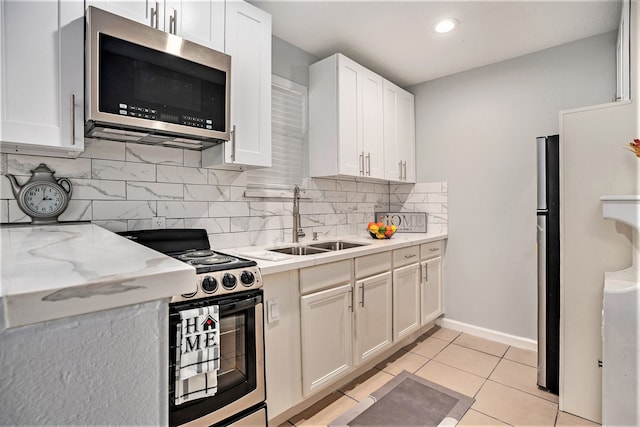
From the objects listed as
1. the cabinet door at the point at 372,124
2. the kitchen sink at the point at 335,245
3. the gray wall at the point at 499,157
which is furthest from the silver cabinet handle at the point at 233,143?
the gray wall at the point at 499,157

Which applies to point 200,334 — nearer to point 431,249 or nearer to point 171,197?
point 171,197

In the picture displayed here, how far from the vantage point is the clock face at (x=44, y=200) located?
4.95ft

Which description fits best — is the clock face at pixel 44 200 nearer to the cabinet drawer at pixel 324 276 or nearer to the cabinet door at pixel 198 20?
the cabinet door at pixel 198 20

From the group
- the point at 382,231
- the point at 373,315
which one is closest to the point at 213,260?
the point at 373,315

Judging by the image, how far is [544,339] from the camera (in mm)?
2242

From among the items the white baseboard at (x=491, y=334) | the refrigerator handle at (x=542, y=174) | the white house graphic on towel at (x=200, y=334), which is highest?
the refrigerator handle at (x=542, y=174)

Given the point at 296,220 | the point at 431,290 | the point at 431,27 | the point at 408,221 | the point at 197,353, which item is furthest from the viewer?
the point at 408,221

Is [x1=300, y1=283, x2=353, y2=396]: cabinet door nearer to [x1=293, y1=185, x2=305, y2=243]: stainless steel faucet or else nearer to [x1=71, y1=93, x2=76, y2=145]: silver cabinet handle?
[x1=293, y1=185, x2=305, y2=243]: stainless steel faucet

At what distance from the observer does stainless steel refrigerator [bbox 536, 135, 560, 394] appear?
2.19m

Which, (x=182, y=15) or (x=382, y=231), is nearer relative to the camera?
(x=182, y=15)

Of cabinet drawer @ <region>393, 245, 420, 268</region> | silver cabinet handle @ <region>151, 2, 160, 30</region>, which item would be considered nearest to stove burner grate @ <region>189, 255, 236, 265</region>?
silver cabinet handle @ <region>151, 2, 160, 30</region>

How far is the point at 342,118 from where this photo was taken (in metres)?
2.70

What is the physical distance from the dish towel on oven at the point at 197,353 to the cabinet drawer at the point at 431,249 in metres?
2.12

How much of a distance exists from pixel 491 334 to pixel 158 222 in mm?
2989
